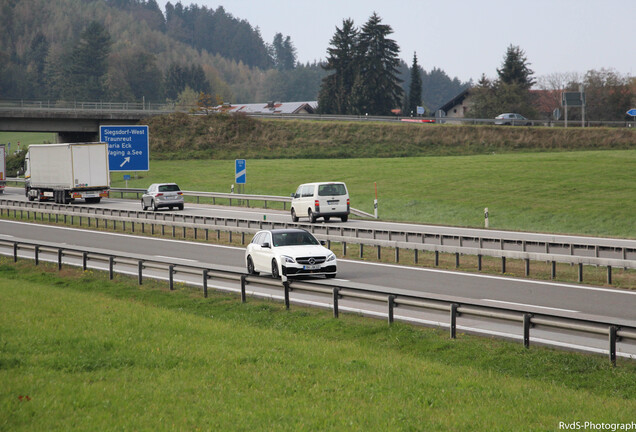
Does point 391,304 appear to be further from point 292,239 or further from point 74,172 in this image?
point 74,172

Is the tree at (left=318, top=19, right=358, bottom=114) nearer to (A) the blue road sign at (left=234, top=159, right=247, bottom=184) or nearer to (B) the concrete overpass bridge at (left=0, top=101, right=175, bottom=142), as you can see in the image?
(B) the concrete overpass bridge at (left=0, top=101, right=175, bottom=142)

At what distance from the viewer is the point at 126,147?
183 feet

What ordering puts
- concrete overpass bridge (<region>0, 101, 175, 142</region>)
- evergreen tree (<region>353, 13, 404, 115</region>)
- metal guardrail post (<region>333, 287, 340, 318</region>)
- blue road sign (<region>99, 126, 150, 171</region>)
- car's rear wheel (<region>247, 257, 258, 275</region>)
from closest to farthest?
metal guardrail post (<region>333, 287, 340, 318</region>), car's rear wheel (<region>247, 257, 258, 275</region>), blue road sign (<region>99, 126, 150, 171</region>), concrete overpass bridge (<region>0, 101, 175, 142</region>), evergreen tree (<region>353, 13, 404, 115</region>)

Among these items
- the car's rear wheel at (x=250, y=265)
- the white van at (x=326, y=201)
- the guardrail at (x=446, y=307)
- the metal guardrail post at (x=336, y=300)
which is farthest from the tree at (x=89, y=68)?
the metal guardrail post at (x=336, y=300)

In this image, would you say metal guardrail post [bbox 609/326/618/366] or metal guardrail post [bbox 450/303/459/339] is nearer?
metal guardrail post [bbox 609/326/618/366]

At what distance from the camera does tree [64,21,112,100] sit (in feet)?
524

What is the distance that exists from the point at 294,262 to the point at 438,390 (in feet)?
32.8

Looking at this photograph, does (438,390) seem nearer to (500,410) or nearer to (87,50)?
(500,410)

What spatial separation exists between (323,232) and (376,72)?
302 feet

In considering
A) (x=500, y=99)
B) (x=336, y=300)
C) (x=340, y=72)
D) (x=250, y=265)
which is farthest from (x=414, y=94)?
(x=336, y=300)

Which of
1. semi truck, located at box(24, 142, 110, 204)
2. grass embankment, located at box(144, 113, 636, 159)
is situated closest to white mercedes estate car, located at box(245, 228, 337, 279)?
semi truck, located at box(24, 142, 110, 204)

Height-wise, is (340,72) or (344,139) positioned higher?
(340,72)

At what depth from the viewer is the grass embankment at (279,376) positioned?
27.8 ft

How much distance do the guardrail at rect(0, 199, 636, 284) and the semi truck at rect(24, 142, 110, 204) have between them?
341 cm
